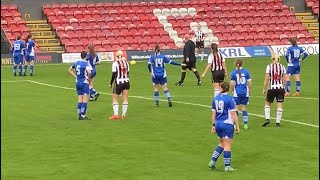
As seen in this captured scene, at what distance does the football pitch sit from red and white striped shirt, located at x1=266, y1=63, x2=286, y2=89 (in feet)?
4.26

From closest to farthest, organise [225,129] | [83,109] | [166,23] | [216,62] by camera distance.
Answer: [225,129], [83,109], [216,62], [166,23]

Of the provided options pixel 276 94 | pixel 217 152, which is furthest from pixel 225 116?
pixel 276 94

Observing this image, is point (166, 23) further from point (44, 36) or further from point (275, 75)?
point (275, 75)

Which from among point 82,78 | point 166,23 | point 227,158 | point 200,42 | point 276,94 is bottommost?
point 227,158

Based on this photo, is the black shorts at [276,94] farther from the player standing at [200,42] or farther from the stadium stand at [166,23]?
the stadium stand at [166,23]

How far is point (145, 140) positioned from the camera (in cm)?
2252

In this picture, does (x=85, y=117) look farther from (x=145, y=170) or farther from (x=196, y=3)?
(x=196, y=3)

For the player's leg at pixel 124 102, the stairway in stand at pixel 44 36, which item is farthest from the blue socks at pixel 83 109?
the stairway in stand at pixel 44 36

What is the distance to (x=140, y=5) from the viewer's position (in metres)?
61.1

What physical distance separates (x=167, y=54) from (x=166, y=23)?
656cm

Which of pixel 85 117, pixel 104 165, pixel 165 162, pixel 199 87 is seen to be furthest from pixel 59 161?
pixel 199 87

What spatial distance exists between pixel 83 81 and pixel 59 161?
7267mm

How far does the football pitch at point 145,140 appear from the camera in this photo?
18141 mm

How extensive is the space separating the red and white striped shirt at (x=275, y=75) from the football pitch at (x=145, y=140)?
1299mm
